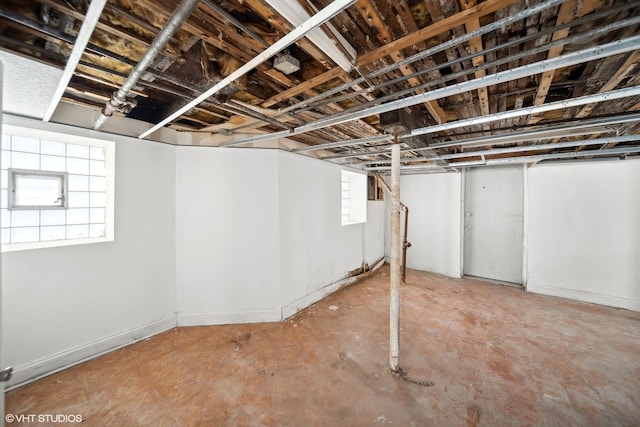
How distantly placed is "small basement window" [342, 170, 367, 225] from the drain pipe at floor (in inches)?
151

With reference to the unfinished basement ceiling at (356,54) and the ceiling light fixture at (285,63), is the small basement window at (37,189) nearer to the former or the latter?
the unfinished basement ceiling at (356,54)

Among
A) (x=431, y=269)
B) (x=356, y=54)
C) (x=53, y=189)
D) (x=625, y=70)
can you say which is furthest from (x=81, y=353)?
(x=431, y=269)

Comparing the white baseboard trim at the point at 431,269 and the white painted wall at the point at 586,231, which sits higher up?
the white painted wall at the point at 586,231

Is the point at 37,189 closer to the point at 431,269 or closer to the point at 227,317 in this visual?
the point at 227,317

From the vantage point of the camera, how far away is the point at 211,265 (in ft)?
10.1

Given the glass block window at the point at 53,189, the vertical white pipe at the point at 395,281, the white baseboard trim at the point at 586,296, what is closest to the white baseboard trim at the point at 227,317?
the glass block window at the point at 53,189

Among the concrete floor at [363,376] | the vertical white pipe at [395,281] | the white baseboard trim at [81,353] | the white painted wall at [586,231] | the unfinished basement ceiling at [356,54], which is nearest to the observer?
A: the unfinished basement ceiling at [356,54]

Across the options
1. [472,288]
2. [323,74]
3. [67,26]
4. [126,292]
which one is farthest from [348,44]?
[472,288]

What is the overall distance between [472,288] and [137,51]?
5.63 m

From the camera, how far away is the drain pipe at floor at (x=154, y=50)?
992mm

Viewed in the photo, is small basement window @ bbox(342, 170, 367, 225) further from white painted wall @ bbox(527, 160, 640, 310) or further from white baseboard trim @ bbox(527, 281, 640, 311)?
white baseboard trim @ bbox(527, 281, 640, 311)

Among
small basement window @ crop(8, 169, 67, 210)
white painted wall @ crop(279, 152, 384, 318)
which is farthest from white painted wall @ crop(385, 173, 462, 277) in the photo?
small basement window @ crop(8, 169, 67, 210)

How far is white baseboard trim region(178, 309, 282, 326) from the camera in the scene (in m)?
3.04

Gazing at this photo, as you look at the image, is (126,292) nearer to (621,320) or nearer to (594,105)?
(594,105)
